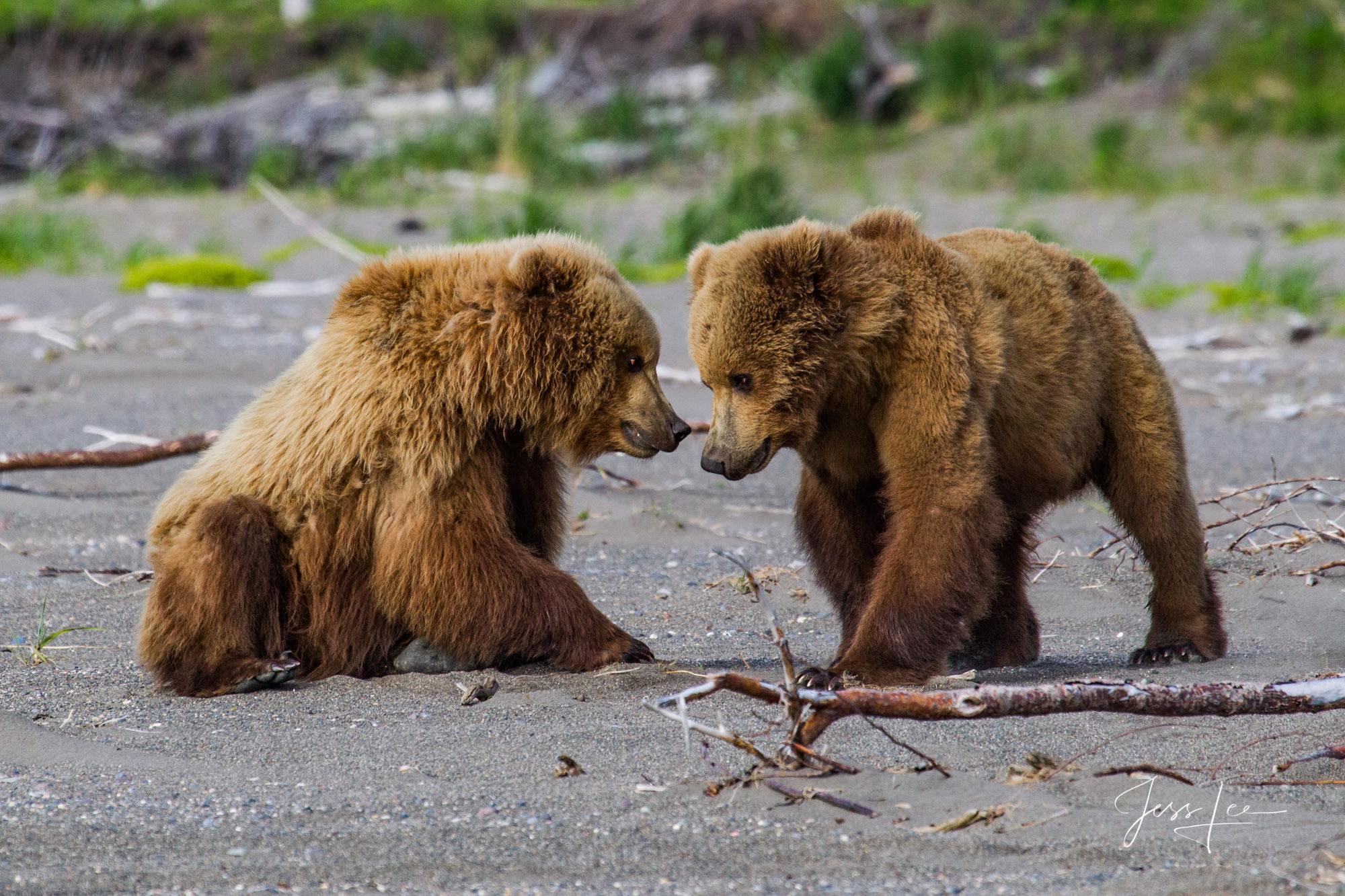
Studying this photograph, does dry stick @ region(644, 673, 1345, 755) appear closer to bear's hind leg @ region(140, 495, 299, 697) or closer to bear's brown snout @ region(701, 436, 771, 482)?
bear's brown snout @ region(701, 436, 771, 482)

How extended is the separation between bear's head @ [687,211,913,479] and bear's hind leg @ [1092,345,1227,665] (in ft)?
3.29

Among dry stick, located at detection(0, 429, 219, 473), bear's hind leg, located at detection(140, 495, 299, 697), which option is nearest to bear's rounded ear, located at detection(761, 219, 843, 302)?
bear's hind leg, located at detection(140, 495, 299, 697)

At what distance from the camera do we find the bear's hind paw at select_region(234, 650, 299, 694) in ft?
13.8

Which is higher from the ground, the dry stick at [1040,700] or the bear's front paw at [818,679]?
the dry stick at [1040,700]

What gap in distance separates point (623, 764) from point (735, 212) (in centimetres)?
965

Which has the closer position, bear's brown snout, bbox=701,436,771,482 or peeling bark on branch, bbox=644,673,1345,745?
peeling bark on branch, bbox=644,673,1345,745

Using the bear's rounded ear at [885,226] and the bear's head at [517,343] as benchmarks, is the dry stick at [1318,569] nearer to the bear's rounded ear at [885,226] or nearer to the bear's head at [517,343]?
the bear's rounded ear at [885,226]

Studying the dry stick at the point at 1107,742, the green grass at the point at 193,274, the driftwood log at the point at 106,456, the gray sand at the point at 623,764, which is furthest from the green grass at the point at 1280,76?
the dry stick at the point at 1107,742

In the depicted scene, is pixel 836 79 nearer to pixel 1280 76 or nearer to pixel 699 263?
pixel 1280 76

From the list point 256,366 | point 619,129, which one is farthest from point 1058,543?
point 619,129

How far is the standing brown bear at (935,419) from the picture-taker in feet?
13.3

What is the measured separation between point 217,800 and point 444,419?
143 cm
